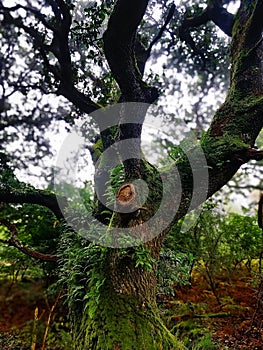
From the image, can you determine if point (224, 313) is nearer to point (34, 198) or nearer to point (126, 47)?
point (34, 198)

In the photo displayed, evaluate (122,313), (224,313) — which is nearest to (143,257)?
(122,313)

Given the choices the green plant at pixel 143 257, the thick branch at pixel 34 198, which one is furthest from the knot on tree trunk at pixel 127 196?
the thick branch at pixel 34 198

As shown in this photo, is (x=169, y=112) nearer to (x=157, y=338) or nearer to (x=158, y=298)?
(x=158, y=298)

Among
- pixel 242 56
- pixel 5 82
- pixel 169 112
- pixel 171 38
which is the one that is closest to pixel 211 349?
pixel 242 56

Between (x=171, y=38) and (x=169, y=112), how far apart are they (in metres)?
2.48

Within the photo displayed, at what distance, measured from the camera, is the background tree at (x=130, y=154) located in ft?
9.14

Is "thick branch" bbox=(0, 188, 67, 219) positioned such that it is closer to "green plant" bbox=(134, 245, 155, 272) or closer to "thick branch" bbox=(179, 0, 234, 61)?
"green plant" bbox=(134, 245, 155, 272)

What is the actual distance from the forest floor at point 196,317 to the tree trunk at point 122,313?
2.06ft

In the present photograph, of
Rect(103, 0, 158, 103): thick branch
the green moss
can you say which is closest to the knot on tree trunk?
the green moss

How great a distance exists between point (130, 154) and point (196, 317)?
100 inches

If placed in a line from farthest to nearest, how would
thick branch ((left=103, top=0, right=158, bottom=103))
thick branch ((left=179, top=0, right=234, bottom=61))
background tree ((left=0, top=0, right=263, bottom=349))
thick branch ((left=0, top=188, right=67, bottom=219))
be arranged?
thick branch ((left=179, top=0, right=234, bottom=61)), thick branch ((left=0, top=188, right=67, bottom=219)), background tree ((left=0, top=0, right=263, bottom=349)), thick branch ((left=103, top=0, right=158, bottom=103))

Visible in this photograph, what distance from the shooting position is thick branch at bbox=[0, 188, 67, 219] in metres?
4.47

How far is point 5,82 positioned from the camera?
7.33 metres

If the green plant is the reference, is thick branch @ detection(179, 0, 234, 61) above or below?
above
